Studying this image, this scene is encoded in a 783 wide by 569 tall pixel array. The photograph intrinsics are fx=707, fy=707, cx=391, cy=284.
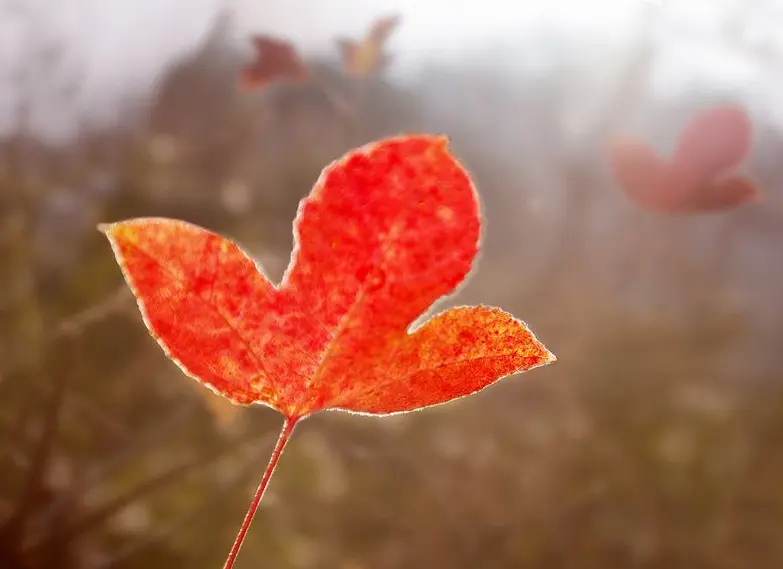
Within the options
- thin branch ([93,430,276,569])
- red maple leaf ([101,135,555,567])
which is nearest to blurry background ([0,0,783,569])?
thin branch ([93,430,276,569])

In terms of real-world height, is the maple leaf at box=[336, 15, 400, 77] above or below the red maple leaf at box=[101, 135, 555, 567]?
above

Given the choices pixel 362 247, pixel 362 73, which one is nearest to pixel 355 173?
pixel 362 247

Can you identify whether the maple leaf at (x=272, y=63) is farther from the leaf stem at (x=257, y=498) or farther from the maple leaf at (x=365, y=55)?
the leaf stem at (x=257, y=498)

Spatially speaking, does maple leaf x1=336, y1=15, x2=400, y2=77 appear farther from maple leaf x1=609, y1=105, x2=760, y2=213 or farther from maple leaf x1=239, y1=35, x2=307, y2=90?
maple leaf x1=609, y1=105, x2=760, y2=213

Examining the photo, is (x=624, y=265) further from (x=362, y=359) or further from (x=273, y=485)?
(x=362, y=359)

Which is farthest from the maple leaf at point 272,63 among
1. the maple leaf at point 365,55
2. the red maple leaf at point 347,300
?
the red maple leaf at point 347,300

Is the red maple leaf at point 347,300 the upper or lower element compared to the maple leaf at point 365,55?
lower
